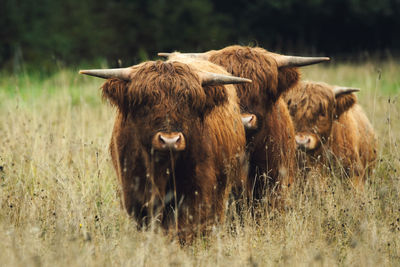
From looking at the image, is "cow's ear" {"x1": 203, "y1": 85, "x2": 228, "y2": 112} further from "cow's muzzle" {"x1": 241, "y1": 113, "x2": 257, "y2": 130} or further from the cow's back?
the cow's back

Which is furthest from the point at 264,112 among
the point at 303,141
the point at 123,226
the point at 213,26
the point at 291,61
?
the point at 213,26

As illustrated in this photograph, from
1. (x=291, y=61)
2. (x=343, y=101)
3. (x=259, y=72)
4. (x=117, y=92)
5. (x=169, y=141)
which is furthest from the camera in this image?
(x=343, y=101)

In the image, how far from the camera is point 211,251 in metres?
3.84

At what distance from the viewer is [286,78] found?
5297 mm

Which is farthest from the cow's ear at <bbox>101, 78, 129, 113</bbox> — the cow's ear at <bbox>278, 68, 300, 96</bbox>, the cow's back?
the cow's back

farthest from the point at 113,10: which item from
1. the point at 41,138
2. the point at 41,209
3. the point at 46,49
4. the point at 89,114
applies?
the point at 41,209

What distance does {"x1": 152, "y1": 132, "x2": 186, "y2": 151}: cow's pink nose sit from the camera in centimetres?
372

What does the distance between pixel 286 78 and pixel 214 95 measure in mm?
1329

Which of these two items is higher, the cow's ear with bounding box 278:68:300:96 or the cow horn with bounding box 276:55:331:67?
the cow horn with bounding box 276:55:331:67

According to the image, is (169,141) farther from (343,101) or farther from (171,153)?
(343,101)

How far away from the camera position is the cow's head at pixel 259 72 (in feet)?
16.3

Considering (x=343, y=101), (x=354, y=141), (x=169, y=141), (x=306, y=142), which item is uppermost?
(x=169, y=141)

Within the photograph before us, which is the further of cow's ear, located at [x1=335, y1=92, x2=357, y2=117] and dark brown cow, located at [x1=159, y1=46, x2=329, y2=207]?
cow's ear, located at [x1=335, y1=92, x2=357, y2=117]

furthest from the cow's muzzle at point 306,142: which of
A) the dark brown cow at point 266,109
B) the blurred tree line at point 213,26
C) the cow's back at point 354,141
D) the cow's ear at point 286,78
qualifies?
the blurred tree line at point 213,26
